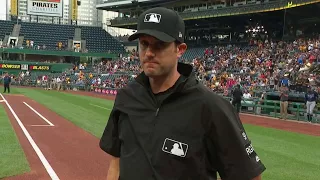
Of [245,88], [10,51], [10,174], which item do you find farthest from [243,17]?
[10,174]

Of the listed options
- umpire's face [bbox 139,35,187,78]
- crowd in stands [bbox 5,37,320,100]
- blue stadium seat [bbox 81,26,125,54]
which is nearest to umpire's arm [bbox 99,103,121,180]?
umpire's face [bbox 139,35,187,78]

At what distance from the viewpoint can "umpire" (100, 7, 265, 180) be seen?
2146 millimetres

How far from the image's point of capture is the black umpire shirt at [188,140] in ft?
7.03

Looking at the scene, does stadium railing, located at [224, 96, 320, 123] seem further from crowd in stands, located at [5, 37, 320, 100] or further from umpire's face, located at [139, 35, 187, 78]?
umpire's face, located at [139, 35, 187, 78]

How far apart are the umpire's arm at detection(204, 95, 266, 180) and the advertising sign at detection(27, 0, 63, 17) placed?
2530 inches

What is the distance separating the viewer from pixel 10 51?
2152 inches

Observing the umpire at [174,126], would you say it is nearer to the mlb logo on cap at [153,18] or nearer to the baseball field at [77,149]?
the mlb logo on cap at [153,18]

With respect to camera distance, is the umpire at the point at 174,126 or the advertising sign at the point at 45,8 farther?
the advertising sign at the point at 45,8

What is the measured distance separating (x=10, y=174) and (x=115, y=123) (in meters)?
4.91

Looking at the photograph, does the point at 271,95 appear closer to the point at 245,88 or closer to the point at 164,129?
the point at 245,88

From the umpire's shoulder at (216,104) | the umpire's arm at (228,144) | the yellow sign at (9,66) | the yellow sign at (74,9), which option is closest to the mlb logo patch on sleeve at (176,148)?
the umpire's arm at (228,144)

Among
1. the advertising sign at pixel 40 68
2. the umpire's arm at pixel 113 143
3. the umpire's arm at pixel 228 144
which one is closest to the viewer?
the umpire's arm at pixel 228 144

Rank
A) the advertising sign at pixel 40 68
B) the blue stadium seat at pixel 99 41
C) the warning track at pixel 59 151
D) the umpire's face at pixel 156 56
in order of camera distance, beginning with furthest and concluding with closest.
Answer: the blue stadium seat at pixel 99 41 < the advertising sign at pixel 40 68 < the warning track at pixel 59 151 < the umpire's face at pixel 156 56

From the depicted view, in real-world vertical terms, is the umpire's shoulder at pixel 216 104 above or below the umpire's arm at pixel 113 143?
above
